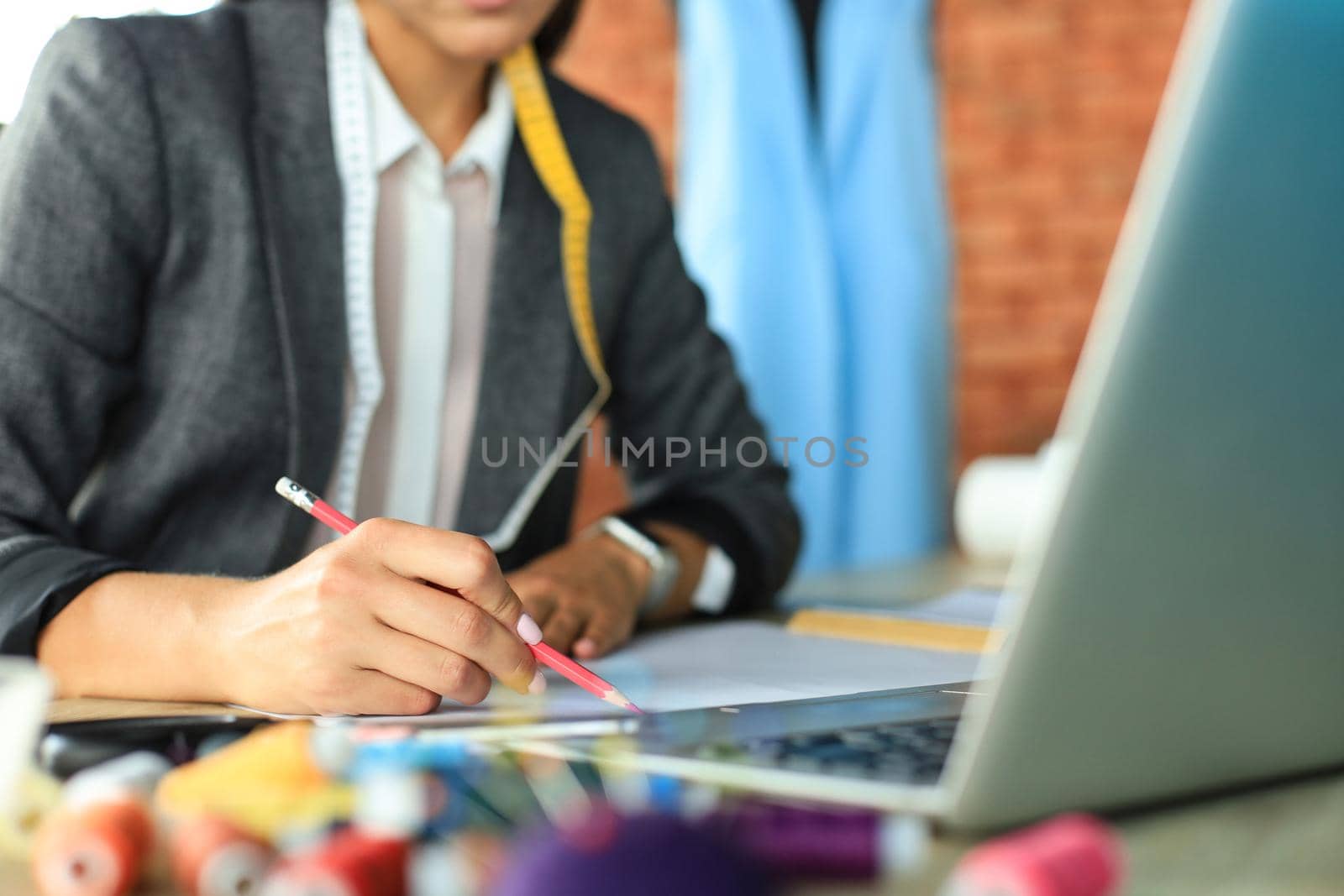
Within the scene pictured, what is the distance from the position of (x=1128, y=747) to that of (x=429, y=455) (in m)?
0.80

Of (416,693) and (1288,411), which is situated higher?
(1288,411)

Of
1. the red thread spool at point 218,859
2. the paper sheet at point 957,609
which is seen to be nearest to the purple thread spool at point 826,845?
the red thread spool at point 218,859

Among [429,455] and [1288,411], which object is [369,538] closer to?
[1288,411]

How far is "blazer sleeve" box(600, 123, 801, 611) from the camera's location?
1168mm

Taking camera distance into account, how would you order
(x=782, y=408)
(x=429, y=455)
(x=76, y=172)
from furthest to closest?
(x=782, y=408)
(x=429, y=455)
(x=76, y=172)

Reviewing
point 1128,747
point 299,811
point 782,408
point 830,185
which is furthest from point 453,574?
point 830,185

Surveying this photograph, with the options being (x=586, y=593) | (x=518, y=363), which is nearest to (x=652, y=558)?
(x=586, y=593)

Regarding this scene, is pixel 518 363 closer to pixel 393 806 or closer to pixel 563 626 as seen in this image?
pixel 563 626

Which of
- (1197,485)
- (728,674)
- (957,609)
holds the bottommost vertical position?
(957,609)

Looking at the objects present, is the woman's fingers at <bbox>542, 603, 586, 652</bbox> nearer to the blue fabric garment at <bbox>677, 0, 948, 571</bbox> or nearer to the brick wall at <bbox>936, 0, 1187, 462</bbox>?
the blue fabric garment at <bbox>677, 0, 948, 571</bbox>

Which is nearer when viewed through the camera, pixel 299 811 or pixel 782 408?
pixel 299 811

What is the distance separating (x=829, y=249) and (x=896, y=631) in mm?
1072

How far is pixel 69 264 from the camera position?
2.54 feet

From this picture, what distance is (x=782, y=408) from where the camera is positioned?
1.74 m
